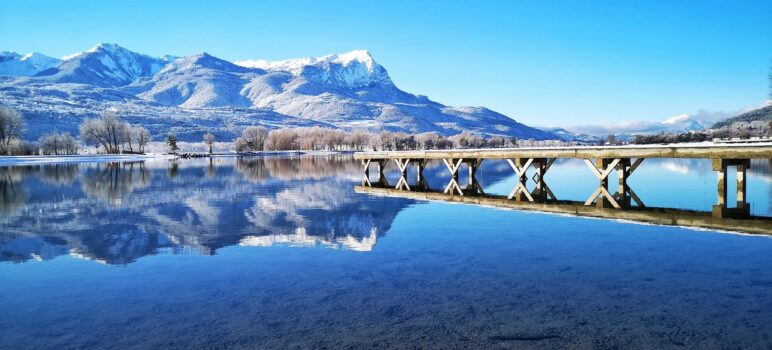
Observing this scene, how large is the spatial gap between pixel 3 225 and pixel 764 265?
25.7 m

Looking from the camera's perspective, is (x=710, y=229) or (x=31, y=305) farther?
(x=710, y=229)

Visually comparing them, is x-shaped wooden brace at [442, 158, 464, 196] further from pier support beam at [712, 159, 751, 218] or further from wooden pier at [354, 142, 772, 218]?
pier support beam at [712, 159, 751, 218]

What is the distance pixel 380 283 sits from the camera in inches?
464

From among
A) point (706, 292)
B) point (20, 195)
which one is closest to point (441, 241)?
point (706, 292)

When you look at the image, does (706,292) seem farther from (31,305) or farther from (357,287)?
(31,305)

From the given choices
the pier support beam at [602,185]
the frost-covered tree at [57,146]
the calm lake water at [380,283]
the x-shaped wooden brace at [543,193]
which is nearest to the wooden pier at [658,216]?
the calm lake water at [380,283]

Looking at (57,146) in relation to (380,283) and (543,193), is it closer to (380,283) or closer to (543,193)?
(543,193)

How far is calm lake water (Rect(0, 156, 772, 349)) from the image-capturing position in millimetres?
8688

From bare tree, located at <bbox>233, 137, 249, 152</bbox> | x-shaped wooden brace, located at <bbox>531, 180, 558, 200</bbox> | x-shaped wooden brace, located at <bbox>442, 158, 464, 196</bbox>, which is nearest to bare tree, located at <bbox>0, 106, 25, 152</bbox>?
bare tree, located at <bbox>233, 137, 249, 152</bbox>

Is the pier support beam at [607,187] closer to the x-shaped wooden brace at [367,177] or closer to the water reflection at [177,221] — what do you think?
the water reflection at [177,221]

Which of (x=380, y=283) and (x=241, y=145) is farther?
(x=241, y=145)

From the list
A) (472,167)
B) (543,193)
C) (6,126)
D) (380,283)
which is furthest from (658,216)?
(6,126)

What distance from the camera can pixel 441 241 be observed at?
16.8m

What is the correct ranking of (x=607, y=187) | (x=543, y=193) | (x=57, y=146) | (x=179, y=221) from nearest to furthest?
(x=179, y=221) → (x=607, y=187) → (x=543, y=193) → (x=57, y=146)
